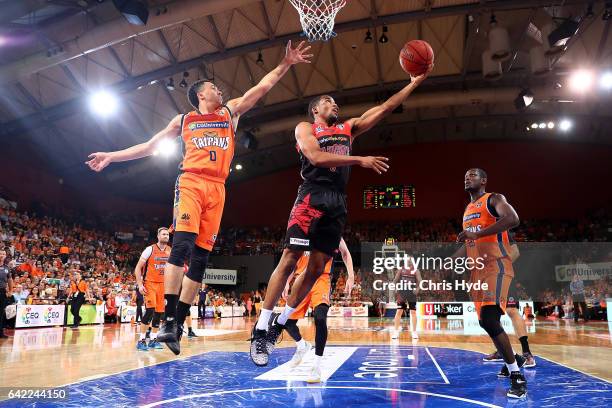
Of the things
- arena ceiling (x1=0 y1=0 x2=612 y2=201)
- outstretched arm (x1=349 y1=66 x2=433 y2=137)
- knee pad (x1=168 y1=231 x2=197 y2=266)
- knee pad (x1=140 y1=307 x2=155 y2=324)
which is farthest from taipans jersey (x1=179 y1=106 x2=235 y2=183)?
arena ceiling (x1=0 y1=0 x2=612 y2=201)

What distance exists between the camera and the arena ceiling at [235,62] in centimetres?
1462

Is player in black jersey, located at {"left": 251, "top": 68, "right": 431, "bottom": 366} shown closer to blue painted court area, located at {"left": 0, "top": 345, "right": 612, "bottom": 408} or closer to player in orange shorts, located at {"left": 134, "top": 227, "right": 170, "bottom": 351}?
blue painted court area, located at {"left": 0, "top": 345, "right": 612, "bottom": 408}

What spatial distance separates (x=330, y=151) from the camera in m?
4.37

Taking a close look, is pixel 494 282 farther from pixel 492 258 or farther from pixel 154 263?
pixel 154 263

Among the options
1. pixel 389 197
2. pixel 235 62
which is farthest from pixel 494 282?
pixel 389 197

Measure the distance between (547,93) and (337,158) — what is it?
2104cm

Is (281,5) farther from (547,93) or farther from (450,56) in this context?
Result: (547,93)

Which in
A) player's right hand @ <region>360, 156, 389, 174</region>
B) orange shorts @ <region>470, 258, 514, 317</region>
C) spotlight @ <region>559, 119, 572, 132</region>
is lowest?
orange shorts @ <region>470, 258, 514, 317</region>

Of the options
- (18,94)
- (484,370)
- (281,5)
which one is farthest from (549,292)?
(18,94)

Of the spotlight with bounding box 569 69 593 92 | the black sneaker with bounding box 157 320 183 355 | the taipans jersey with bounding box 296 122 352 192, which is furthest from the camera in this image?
the spotlight with bounding box 569 69 593 92

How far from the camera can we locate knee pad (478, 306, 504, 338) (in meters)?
4.92

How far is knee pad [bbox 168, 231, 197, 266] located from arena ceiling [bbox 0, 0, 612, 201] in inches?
449

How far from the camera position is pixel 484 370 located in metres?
6.09

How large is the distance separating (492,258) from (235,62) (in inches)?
616
